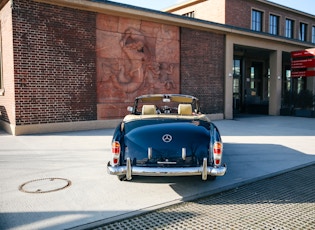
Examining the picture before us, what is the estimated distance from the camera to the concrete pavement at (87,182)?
3160 millimetres

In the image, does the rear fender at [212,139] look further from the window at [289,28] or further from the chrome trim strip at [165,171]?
the window at [289,28]

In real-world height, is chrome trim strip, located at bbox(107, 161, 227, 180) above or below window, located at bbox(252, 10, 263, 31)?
below

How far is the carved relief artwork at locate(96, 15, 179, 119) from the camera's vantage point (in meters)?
10.3

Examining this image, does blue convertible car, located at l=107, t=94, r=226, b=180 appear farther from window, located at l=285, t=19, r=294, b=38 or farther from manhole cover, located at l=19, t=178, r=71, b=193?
window, located at l=285, t=19, r=294, b=38

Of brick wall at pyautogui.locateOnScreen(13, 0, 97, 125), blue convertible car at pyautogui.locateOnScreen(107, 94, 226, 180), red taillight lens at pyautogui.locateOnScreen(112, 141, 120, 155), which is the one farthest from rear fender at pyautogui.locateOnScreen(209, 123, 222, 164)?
brick wall at pyautogui.locateOnScreen(13, 0, 97, 125)

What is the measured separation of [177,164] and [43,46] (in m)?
7.29

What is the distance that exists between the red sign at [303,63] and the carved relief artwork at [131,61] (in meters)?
8.97

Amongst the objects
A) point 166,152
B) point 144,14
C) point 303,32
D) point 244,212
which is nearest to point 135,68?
point 144,14

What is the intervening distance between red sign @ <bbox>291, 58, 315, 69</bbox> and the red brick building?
5.63 metres

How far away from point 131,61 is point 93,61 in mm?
1610

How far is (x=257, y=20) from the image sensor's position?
70.5ft

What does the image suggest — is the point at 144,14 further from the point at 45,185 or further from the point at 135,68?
the point at 45,185

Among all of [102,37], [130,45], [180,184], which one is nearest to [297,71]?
[130,45]

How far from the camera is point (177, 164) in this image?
11.9 ft
